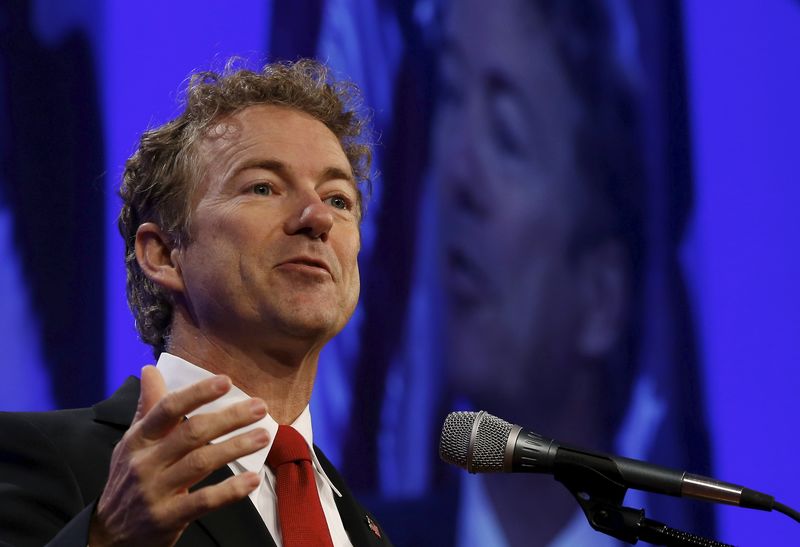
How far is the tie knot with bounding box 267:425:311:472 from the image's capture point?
1827 mm

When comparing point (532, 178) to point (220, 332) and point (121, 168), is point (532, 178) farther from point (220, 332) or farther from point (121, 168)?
point (220, 332)

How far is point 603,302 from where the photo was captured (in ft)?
10.1

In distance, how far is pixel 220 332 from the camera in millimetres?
1953

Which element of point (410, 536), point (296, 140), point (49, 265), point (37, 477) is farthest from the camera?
point (410, 536)

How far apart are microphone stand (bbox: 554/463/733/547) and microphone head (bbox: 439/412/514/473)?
0.30ft

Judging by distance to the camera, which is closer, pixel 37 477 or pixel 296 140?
pixel 37 477

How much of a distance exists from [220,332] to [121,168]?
3.03 ft

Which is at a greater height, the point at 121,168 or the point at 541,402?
the point at 121,168

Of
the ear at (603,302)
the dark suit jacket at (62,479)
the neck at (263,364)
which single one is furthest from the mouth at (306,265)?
the ear at (603,302)

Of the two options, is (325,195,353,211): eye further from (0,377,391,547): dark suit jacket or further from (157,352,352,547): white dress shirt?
(0,377,391,547): dark suit jacket

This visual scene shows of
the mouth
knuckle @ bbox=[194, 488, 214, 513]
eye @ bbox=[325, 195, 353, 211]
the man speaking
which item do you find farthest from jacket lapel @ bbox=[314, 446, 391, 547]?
knuckle @ bbox=[194, 488, 214, 513]

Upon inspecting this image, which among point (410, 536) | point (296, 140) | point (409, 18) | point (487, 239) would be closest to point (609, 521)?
point (296, 140)

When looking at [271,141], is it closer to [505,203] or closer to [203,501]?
[203,501]

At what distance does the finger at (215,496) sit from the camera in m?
1.11
